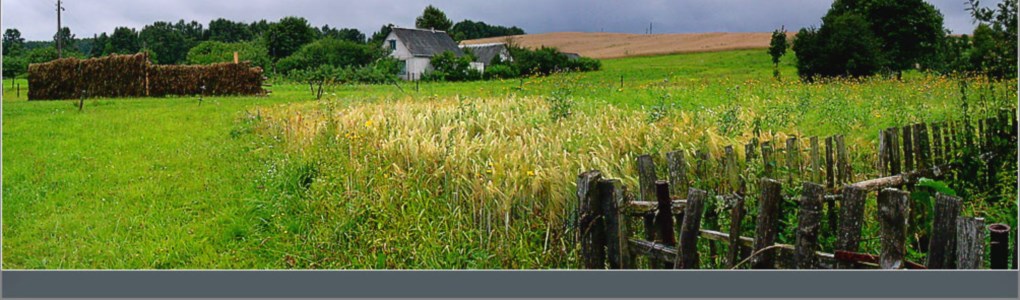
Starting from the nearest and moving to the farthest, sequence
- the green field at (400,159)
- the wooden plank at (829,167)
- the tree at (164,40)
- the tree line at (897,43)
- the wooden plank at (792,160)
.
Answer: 1. the wooden plank at (792,160)
2. the wooden plank at (829,167)
3. the green field at (400,159)
4. the tree line at (897,43)
5. the tree at (164,40)

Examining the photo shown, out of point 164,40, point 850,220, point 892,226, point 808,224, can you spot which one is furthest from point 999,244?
point 164,40

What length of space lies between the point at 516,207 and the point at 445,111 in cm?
186

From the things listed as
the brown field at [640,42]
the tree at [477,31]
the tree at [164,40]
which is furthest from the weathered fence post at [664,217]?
the tree at [164,40]

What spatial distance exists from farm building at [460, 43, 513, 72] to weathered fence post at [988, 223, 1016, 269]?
9.27 ft

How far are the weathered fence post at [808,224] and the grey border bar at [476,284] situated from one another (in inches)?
10.3

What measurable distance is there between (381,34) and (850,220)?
277 centimetres

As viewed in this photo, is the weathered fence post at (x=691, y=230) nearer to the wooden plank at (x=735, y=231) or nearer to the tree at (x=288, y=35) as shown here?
the wooden plank at (x=735, y=231)

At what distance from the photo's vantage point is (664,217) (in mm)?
2932

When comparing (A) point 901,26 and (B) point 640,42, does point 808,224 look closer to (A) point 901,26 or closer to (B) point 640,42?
(B) point 640,42

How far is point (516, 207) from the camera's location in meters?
3.62

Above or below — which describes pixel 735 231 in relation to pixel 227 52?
below

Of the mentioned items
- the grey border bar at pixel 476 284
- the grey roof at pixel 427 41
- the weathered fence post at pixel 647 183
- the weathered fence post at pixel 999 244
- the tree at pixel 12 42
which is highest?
the grey roof at pixel 427 41

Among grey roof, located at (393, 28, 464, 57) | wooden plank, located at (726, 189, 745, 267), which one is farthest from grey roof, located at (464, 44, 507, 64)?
wooden plank, located at (726, 189, 745, 267)

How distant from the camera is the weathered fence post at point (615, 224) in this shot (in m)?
2.94
